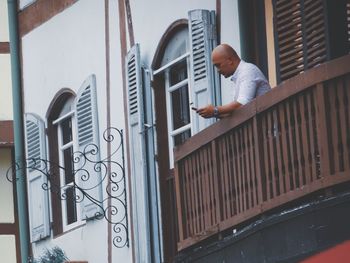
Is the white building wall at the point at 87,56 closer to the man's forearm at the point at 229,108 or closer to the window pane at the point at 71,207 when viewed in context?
the window pane at the point at 71,207

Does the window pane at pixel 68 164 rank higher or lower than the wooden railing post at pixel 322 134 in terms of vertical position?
higher

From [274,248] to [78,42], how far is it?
27.3 ft

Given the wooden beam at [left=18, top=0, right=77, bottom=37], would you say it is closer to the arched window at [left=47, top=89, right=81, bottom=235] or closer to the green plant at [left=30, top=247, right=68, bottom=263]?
the arched window at [left=47, top=89, right=81, bottom=235]

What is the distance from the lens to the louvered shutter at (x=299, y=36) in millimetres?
15195

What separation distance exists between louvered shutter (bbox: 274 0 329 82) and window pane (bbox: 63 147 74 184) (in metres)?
6.78

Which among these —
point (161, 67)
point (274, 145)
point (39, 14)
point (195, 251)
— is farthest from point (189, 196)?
point (39, 14)

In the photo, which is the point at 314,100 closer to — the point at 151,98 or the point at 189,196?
the point at 189,196

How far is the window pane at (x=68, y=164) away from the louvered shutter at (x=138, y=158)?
2510 mm

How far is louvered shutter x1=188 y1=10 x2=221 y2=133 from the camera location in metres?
18.6

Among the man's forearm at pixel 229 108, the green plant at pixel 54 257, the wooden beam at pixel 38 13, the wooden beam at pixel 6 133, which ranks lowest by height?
the man's forearm at pixel 229 108

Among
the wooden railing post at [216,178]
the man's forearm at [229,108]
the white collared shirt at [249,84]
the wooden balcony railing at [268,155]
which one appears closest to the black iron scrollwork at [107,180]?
the wooden balcony railing at [268,155]

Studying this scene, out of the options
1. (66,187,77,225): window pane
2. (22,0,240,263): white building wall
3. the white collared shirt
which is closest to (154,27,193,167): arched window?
(22,0,240,263): white building wall

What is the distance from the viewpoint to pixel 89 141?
22094 millimetres

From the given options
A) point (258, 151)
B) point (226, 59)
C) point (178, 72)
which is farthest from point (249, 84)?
point (178, 72)
